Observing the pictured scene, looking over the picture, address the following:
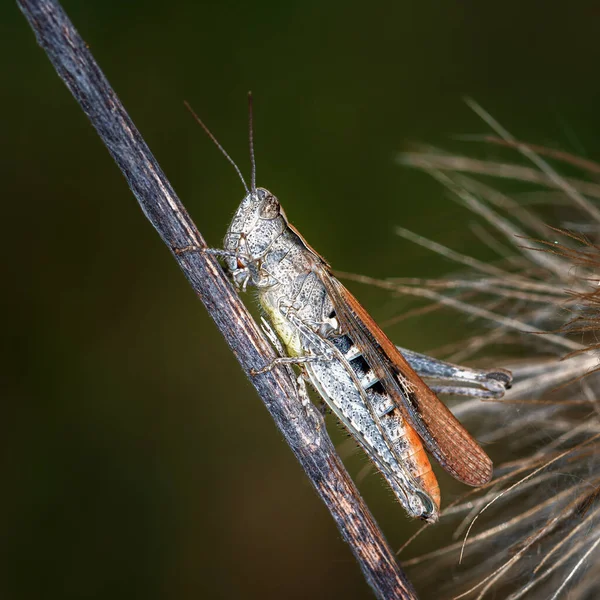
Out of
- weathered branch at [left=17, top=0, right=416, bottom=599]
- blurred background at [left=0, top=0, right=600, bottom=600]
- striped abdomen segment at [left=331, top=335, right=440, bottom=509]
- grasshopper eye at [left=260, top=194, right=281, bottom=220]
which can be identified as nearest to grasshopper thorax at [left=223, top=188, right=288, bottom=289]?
grasshopper eye at [left=260, top=194, right=281, bottom=220]

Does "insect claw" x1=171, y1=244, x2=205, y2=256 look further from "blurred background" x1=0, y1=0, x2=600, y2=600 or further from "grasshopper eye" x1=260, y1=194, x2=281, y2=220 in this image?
"blurred background" x1=0, y1=0, x2=600, y2=600

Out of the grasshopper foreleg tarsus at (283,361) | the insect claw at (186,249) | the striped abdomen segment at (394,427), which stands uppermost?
the insect claw at (186,249)

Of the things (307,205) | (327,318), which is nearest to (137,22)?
(307,205)

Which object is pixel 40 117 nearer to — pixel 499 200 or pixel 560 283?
pixel 499 200

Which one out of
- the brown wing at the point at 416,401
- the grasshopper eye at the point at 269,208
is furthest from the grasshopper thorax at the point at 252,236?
the brown wing at the point at 416,401

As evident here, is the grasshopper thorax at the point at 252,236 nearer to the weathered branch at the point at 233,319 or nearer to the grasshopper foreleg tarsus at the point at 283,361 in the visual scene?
the grasshopper foreleg tarsus at the point at 283,361

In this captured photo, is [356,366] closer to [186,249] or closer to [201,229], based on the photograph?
[186,249]
